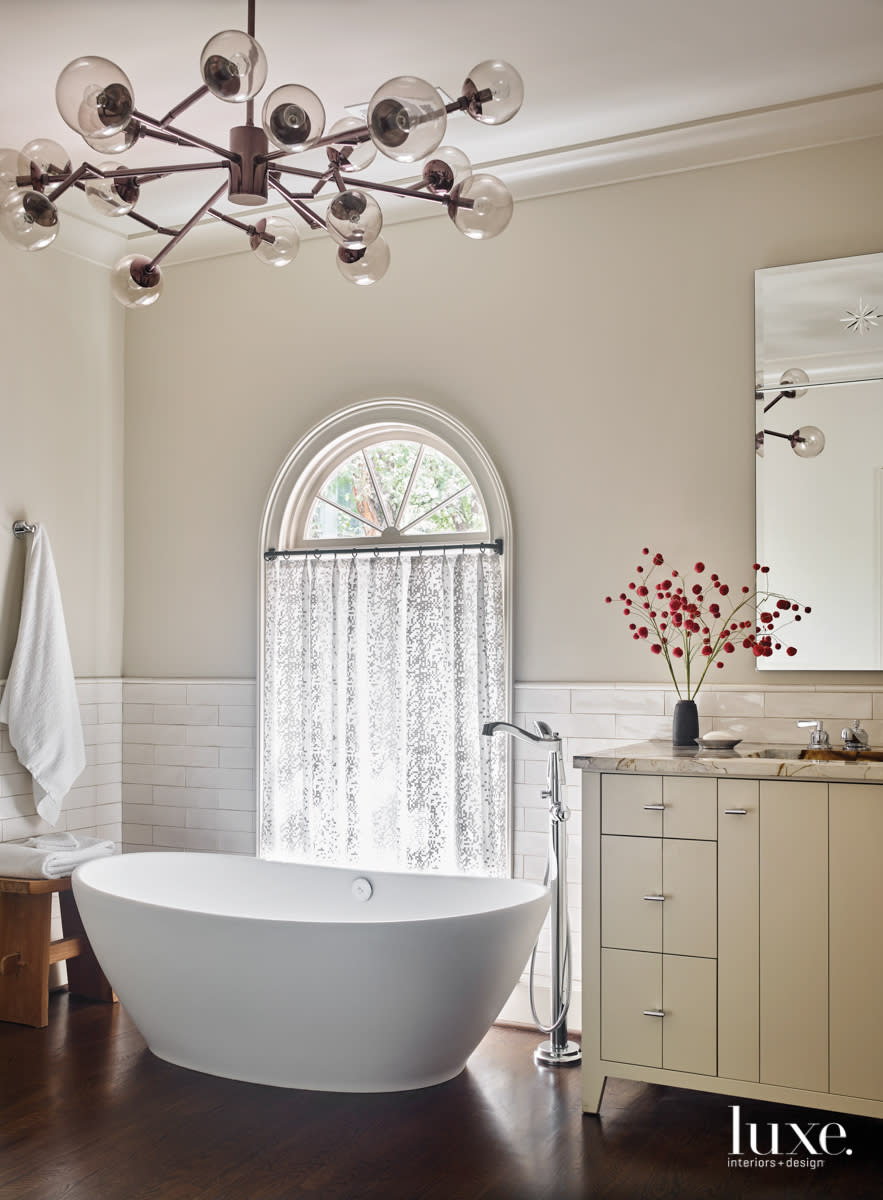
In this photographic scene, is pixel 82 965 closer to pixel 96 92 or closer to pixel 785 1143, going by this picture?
pixel 785 1143

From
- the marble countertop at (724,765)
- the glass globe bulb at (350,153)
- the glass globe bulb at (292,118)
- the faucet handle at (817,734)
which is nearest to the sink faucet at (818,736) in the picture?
the faucet handle at (817,734)

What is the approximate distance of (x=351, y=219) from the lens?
2365mm

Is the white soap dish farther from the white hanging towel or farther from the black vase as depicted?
the white hanging towel

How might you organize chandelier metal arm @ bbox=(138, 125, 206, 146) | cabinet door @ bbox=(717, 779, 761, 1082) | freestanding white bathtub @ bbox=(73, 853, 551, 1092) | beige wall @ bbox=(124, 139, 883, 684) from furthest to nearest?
beige wall @ bbox=(124, 139, 883, 684)
freestanding white bathtub @ bbox=(73, 853, 551, 1092)
cabinet door @ bbox=(717, 779, 761, 1082)
chandelier metal arm @ bbox=(138, 125, 206, 146)

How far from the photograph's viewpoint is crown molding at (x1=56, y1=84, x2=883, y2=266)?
11.4 ft

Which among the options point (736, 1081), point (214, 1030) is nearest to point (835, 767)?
point (736, 1081)

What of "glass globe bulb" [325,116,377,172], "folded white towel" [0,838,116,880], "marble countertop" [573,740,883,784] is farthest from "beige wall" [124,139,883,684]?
"glass globe bulb" [325,116,377,172]

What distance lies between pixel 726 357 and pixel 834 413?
0.42m

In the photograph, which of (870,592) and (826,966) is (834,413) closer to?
(870,592)

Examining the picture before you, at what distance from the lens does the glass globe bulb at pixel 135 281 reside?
282 centimetres

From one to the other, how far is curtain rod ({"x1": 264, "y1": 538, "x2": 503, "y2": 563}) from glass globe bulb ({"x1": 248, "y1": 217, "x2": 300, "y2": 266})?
1.45m

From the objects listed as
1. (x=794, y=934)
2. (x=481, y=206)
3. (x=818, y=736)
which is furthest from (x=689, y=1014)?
(x=481, y=206)

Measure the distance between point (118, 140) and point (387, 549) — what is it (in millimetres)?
2274

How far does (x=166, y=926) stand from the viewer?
Result: 10.4 ft
